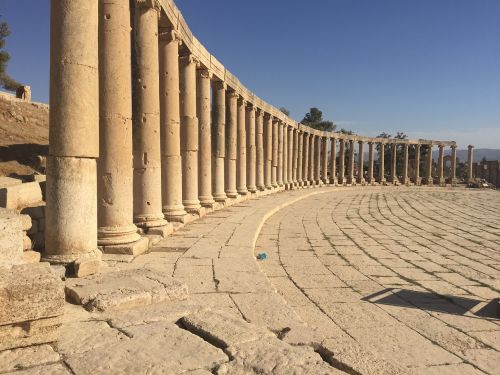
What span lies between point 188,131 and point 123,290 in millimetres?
8409

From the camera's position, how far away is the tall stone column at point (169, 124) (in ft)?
35.7

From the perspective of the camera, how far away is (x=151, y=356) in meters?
3.42

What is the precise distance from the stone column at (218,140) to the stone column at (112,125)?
8.83 m

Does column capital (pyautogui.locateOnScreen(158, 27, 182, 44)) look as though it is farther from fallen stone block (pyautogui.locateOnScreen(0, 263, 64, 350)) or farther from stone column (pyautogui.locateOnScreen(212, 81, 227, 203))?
fallen stone block (pyautogui.locateOnScreen(0, 263, 64, 350))

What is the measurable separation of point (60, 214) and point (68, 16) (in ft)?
8.82

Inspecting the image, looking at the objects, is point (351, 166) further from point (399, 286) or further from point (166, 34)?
point (399, 286)

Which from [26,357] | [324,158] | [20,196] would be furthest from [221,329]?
[324,158]

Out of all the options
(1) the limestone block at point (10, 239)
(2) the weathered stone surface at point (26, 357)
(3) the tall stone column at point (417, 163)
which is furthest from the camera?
(3) the tall stone column at point (417, 163)

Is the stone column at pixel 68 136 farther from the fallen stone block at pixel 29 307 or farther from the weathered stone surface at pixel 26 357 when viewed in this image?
the weathered stone surface at pixel 26 357

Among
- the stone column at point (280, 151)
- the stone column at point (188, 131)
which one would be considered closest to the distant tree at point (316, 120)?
the stone column at point (280, 151)

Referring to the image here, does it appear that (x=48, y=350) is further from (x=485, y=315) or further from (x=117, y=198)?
(x=485, y=315)

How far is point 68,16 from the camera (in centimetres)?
574

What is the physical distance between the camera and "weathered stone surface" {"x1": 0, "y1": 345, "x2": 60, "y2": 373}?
10.4ft

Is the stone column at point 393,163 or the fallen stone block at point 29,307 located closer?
the fallen stone block at point 29,307
